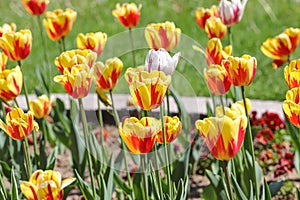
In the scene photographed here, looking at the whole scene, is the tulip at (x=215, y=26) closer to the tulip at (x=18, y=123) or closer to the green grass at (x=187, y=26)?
the tulip at (x=18, y=123)

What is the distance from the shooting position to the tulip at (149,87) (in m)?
1.69

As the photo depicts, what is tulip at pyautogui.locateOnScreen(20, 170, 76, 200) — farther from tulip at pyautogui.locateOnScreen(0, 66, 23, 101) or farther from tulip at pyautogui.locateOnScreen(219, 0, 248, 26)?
tulip at pyautogui.locateOnScreen(219, 0, 248, 26)

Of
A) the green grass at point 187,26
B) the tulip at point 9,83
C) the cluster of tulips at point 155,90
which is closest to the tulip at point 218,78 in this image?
the cluster of tulips at point 155,90

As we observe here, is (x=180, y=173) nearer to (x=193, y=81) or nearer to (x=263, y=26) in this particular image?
(x=193, y=81)

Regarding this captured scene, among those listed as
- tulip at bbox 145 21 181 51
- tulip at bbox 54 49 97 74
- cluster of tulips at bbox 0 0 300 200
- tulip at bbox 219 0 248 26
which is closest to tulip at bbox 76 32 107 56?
cluster of tulips at bbox 0 0 300 200

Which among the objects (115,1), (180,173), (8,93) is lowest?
(180,173)

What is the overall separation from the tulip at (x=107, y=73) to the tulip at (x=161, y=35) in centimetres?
27

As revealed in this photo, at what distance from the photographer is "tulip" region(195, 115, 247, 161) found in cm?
162

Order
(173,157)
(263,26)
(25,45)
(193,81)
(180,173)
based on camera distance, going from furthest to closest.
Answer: (263,26) < (193,81) < (173,157) < (180,173) < (25,45)

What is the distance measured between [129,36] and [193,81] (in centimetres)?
161

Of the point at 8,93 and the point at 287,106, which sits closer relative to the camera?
the point at 287,106

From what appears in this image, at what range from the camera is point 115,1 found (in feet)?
20.9

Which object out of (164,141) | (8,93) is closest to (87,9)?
(8,93)

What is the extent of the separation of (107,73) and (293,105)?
0.68 meters
